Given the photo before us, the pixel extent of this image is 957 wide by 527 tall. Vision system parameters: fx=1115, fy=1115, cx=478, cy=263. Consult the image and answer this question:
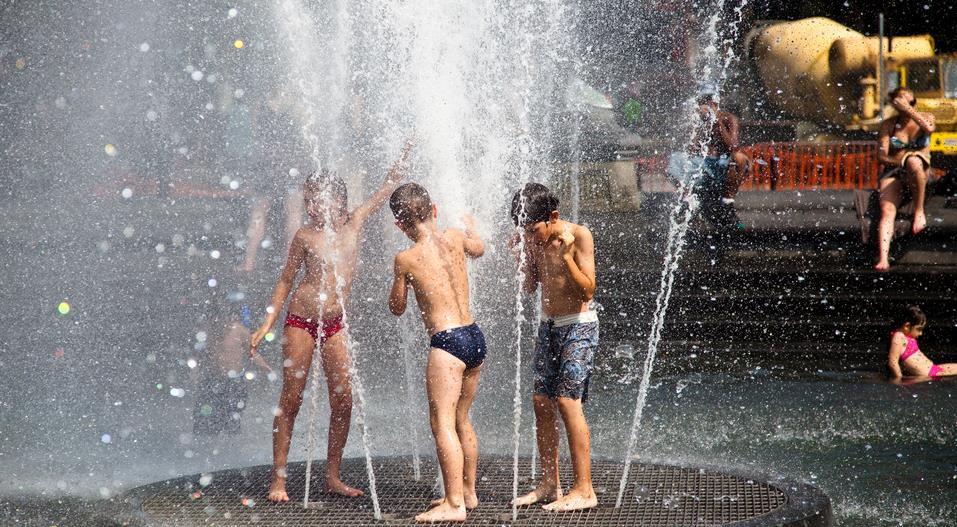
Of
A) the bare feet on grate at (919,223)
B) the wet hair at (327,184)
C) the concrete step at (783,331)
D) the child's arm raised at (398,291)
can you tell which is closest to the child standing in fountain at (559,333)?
the child's arm raised at (398,291)

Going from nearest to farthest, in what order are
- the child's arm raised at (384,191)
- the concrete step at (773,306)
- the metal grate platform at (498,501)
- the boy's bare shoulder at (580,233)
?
the metal grate platform at (498,501) → the boy's bare shoulder at (580,233) → the child's arm raised at (384,191) → the concrete step at (773,306)

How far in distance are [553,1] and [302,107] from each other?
11.7 feet

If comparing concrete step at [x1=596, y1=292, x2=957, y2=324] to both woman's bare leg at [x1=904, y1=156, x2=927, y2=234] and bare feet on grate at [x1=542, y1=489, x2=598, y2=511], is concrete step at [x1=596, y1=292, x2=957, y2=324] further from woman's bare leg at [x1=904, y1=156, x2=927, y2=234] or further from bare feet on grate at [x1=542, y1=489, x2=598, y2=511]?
bare feet on grate at [x1=542, y1=489, x2=598, y2=511]

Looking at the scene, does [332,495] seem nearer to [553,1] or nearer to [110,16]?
[553,1]

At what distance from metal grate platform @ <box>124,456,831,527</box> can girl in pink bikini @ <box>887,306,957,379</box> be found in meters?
3.73

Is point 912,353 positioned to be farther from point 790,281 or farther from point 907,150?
point 907,150

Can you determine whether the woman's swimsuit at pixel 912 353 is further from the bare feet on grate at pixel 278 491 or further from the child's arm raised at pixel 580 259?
the bare feet on grate at pixel 278 491

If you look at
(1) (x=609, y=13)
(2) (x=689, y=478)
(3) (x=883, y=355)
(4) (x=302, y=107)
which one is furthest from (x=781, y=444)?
(1) (x=609, y=13)

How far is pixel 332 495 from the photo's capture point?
505 centimetres

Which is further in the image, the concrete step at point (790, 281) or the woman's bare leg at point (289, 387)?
the concrete step at point (790, 281)

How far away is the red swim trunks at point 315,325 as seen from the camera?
5.15m

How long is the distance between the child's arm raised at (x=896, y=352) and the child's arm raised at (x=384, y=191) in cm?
445

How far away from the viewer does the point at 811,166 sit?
12445 mm

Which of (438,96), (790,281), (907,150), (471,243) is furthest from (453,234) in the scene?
(907,150)
